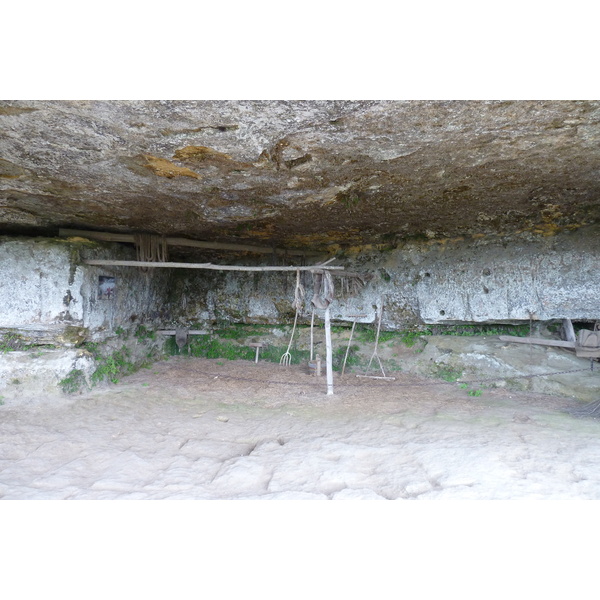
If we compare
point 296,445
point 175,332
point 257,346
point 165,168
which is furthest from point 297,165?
point 175,332

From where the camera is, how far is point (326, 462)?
4.05 meters

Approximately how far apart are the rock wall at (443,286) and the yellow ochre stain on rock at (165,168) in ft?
18.4

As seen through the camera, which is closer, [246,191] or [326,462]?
[326,462]

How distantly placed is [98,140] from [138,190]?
4.70 ft

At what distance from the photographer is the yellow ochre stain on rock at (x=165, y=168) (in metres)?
4.27

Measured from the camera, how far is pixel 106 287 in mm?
7625

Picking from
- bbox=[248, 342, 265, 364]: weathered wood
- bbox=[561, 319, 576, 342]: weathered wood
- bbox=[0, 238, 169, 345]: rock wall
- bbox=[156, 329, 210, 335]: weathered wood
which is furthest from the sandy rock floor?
bbox=[248, 342, 265, 364]: weathered wood

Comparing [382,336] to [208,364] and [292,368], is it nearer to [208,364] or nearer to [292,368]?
[292,368]

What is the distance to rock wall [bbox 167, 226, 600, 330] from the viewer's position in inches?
269

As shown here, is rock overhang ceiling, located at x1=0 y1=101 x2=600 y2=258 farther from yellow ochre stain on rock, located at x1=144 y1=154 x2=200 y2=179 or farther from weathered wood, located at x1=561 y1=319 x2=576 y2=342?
Result: weathered wood, located at x1=561 y1=319 x2=576 y2=342

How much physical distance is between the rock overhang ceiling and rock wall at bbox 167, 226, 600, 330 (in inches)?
21.6

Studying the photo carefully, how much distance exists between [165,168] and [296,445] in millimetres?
3615

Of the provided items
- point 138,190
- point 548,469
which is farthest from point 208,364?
point 548,469

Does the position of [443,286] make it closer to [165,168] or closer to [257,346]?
[257,346]
